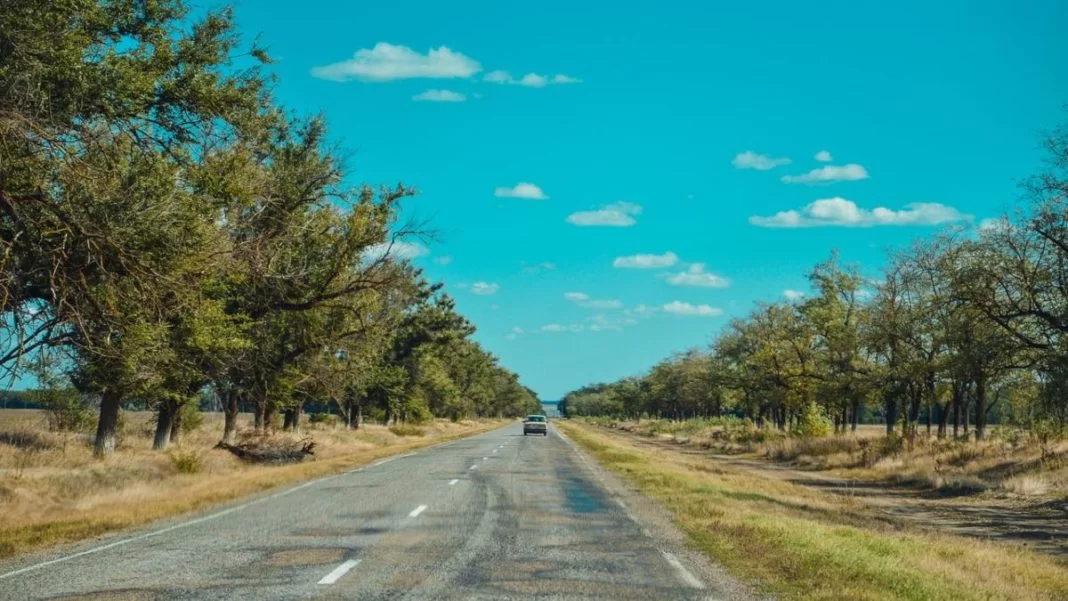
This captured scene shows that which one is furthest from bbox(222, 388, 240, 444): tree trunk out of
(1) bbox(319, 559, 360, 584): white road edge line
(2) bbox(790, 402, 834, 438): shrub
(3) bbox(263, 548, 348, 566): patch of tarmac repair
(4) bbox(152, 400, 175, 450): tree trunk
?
(2) bbox(790, 402, 834, 438): shrub

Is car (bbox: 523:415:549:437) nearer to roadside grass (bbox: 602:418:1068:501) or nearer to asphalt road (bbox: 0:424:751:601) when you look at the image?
roadside grass (bbox: 602:418:1068:501)

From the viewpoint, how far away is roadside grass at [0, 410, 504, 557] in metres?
14.6

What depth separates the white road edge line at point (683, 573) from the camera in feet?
30.4

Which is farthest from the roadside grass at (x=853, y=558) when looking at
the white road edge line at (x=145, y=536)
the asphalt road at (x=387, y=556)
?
the white road edge line at (x=145, y=536)

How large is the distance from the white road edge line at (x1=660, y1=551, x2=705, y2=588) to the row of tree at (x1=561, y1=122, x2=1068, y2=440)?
16.5 m

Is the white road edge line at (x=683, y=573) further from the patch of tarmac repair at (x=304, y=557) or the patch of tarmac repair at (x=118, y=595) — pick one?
the patch of tarmac repair at (x=118, y=595)

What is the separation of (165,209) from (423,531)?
5.81 metres

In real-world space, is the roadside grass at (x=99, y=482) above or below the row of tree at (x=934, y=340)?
below

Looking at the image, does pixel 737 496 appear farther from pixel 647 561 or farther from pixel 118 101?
pixel 118 101

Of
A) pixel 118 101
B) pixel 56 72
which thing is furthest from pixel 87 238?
pixel 118 101

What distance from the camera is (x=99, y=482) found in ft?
68.2

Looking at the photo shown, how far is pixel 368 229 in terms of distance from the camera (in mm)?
30328

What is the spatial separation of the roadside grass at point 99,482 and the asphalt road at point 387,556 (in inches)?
45.7

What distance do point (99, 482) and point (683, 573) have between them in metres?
15.8
